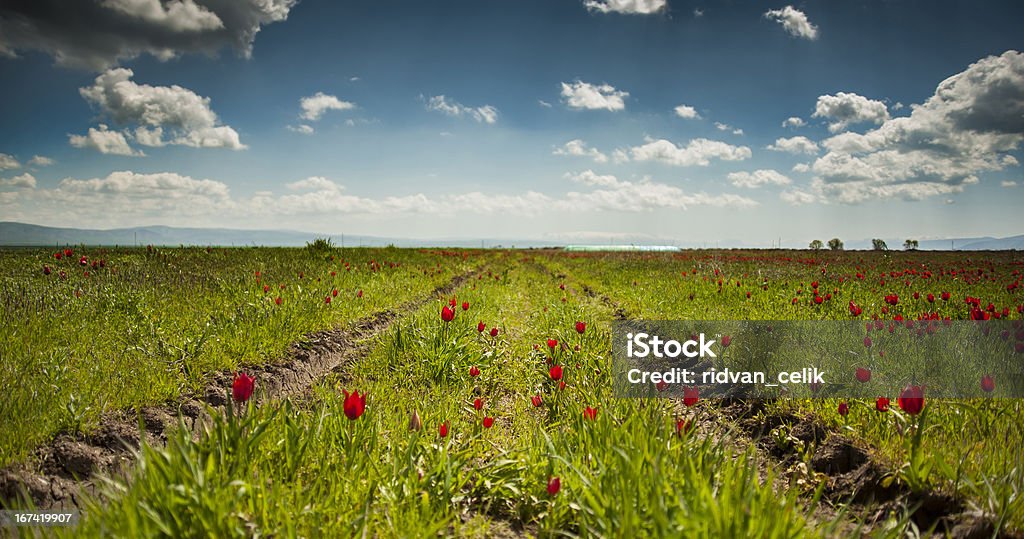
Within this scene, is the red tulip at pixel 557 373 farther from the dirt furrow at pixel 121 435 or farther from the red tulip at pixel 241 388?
the dirt furrow at pixel 121 435

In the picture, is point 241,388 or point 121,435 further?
point 121,435

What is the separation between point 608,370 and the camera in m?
5.23

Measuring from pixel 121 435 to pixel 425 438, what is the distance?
8.14 feet

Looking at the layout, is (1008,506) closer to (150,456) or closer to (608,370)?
(608,370)

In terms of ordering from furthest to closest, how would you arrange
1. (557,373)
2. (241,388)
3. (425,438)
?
1. (557,373)
2. (425,438)
3. (241,388)

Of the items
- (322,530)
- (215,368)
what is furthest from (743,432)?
(215,368)

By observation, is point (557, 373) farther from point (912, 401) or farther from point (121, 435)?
point (121, 435)

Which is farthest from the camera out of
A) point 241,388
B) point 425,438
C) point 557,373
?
point 557,373

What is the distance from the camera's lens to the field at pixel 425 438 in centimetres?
220

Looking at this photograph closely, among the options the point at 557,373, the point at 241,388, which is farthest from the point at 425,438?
the point at 241,388

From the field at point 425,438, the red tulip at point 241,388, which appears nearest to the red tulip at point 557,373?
the field at point 425,438

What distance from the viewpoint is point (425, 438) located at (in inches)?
133

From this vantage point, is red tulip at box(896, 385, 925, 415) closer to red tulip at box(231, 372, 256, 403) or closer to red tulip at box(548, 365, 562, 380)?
red tulip at box(548, 365, 562, 380)

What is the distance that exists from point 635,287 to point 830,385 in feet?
26.1
